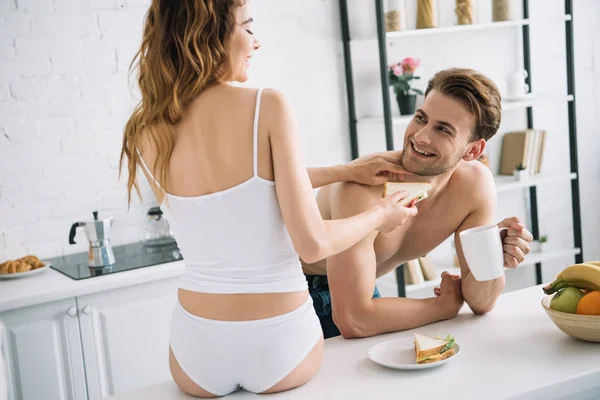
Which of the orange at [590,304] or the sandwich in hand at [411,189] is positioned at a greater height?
the sandwich in hand at [411,189]

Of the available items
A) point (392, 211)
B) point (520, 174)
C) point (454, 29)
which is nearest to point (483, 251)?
point (392, 211)

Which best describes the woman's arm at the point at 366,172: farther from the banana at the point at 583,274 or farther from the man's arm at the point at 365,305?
the banana at the point at 583,274

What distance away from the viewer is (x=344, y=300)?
184cm

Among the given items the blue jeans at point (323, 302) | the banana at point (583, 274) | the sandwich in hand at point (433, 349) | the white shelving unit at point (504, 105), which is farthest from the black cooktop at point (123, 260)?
the banana at point (583, 274)

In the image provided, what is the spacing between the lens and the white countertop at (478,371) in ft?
4.77

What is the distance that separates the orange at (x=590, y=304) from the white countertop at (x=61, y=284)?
174cm

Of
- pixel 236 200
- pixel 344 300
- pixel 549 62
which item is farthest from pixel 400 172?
pixel 549 62

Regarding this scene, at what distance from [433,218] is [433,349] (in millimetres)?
661

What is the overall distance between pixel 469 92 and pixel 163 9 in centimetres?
90

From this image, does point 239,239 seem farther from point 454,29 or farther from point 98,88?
point 454,29

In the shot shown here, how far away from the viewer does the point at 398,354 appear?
1655 millimetres

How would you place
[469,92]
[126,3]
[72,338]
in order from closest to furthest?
[469,92] < [72,338] < [126,3]

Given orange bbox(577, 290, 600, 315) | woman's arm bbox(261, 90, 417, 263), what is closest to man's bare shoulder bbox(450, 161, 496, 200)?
orange bbox(577, 290, 600, 315)

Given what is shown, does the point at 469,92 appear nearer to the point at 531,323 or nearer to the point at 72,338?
the point at 531,323
